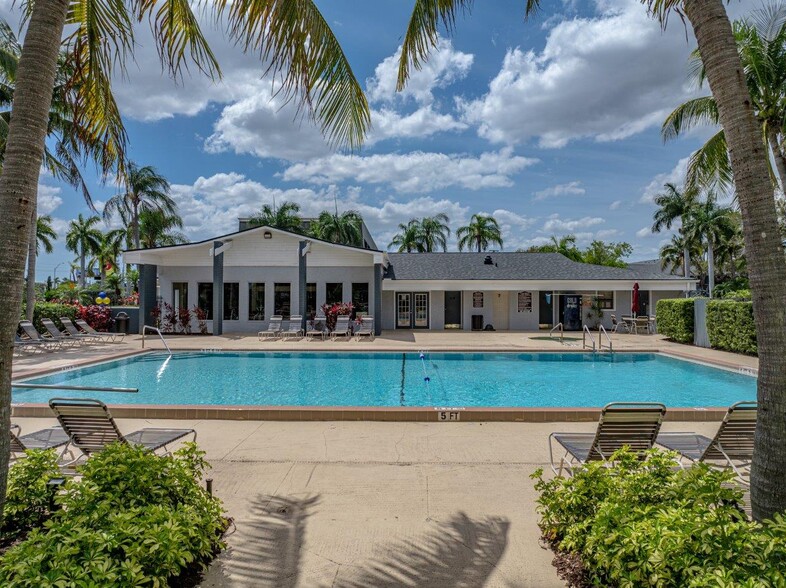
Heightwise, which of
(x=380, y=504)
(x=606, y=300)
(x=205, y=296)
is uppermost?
(x=205, y=296)

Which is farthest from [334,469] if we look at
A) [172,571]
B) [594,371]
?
[594,371]

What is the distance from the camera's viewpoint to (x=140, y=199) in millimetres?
32125

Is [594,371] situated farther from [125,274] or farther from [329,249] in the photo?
[125,274]

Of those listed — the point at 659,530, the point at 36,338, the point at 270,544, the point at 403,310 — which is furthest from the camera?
the point at 403,310

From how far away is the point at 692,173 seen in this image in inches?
543

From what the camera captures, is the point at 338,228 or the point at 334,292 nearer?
the point at 334,292

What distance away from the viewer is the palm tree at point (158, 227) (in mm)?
33438

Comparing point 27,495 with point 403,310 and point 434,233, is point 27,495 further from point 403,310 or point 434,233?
point 434,233

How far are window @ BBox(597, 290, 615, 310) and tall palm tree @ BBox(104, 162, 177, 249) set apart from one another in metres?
28.7

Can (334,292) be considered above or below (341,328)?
above

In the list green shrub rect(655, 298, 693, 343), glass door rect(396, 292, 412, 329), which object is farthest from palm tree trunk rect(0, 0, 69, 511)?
glass door rect(396, 292, 412, 329)

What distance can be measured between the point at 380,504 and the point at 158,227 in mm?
36467

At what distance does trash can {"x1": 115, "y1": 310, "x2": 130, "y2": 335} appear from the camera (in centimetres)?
2192

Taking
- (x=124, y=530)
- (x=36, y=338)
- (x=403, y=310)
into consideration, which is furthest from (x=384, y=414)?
(x=403, y=310)
